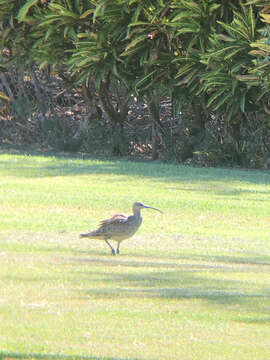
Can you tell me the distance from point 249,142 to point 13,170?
518 centimetres

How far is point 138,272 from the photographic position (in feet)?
29.7

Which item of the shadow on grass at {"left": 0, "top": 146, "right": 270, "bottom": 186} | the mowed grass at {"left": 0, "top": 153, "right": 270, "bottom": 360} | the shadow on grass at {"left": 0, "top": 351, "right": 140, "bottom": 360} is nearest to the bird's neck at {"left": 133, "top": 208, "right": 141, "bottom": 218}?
the mowed grass at {"left": 0, "top": 153, "right": 270, "bottom": 360}

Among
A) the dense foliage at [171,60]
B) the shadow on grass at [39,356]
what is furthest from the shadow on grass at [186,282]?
the dense foliage at [171,60]

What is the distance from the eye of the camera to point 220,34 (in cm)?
1886

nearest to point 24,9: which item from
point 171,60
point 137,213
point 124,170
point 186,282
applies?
point 171,60

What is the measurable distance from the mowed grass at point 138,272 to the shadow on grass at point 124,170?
0.59 m

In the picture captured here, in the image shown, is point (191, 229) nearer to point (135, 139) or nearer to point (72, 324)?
point (72, 324)

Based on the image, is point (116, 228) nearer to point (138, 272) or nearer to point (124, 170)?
point (138, 272)

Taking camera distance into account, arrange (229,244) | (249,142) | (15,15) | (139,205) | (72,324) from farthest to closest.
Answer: (15,15) < (249,142) < (229,244) < (139,205) < (72,324)

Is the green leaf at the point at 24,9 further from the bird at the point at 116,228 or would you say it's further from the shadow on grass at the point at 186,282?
the shadow on grass at the point at 186,282

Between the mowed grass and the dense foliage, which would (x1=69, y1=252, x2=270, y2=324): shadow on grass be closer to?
the mowed grass

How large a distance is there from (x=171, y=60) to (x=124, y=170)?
2800mm

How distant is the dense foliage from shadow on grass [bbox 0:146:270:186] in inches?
40.8

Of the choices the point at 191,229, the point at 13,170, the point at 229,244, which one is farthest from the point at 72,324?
the point at 13,170
